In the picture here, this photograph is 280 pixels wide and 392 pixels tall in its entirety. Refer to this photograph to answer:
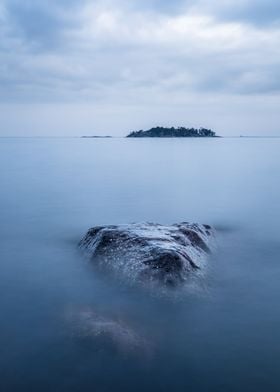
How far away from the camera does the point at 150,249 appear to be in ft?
25.6

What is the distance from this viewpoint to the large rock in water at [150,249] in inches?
291

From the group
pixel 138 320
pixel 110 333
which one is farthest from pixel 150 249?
pixel 110 333

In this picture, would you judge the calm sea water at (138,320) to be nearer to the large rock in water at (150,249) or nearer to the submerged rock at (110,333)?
the submerged rock at (110,333)

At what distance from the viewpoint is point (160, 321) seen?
6.39m

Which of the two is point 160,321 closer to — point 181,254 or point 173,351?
point 173,351

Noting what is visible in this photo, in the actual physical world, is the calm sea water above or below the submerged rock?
below

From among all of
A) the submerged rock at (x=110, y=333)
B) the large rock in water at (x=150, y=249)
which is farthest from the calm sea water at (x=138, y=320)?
the large rock in water at (x=150, y=249)

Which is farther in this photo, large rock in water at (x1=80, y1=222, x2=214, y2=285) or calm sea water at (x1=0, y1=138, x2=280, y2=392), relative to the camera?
large rock in water at (x1=80, y1=222, x2=214, y2=285)

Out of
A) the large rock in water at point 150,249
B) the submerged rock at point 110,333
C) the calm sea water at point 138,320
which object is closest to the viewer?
the calm sea water at point 138,320

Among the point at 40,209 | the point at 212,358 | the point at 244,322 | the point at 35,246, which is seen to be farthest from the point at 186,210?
the point at 212,358

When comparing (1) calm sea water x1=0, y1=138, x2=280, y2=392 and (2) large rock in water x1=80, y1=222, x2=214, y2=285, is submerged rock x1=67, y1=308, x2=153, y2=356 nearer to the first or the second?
(1) calm sea water x1=0, y1=138, x2=280, y2=392

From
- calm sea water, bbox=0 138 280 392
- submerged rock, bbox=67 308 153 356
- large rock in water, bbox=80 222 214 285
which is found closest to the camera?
calm sea water, bbox=0 138 280 392

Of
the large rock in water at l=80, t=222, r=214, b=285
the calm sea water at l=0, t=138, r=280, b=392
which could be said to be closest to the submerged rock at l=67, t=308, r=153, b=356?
the calm sea water at l=0, t=138, r=280, b=392

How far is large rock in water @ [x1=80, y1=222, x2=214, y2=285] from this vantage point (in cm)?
740
